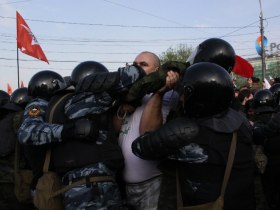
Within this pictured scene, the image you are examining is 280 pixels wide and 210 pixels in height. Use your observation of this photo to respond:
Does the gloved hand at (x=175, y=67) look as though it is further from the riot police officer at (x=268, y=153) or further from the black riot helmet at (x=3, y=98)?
the black riot helmet at (x=3, y=98)

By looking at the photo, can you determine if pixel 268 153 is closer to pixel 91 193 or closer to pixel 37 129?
pixel 91 193

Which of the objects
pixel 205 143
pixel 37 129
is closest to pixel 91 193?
pixel 37 129

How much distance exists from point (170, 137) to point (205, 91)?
39 centimetres

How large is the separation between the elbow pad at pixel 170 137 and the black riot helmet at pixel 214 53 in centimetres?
94

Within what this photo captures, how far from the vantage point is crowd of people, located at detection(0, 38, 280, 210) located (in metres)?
2.34

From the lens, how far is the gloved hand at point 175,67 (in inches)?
98.5

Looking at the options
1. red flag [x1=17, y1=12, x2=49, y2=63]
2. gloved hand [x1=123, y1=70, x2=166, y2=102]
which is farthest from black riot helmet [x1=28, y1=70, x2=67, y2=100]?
red flag [x1=17, y1=12, x2=49, y2=63]

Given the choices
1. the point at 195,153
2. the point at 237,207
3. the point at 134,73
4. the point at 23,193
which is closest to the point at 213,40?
the point at 134,73

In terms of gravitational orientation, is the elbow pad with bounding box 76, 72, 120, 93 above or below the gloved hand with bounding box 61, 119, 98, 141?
above

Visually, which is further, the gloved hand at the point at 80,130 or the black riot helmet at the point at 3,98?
the black riot helmet at the point at 3,98

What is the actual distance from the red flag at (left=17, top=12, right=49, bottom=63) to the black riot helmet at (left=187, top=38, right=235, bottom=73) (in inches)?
313

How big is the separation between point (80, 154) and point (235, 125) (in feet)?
3.44

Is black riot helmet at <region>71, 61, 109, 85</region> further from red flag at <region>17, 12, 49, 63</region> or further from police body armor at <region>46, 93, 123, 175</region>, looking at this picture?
red flag at <region>17, 12, 49, 63</region>

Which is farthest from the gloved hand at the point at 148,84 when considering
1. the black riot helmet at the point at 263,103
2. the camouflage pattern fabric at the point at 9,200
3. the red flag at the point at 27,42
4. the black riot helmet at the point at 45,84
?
the red flag at the point at 27,42
